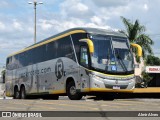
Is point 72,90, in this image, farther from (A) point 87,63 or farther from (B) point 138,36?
(B) point 138,36

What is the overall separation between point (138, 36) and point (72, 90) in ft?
108

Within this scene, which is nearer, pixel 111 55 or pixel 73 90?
pixel 111 55

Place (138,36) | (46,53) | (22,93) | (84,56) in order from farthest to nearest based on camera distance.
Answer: (138,36)
(22,93)
(46,53)
(84,56)

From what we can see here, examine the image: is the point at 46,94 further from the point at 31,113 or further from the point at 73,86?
the point at 31,113

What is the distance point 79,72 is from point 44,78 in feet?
18.2

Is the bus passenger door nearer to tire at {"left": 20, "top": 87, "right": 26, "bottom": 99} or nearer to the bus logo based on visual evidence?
Result: the bus logo

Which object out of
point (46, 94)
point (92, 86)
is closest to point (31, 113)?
point (92, 86)

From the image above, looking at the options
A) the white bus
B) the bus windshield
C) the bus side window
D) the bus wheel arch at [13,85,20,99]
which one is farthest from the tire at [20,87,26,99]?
the bus windshield

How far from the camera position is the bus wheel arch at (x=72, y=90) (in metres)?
20.9

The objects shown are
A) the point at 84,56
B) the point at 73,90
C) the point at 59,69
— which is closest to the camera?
the point at 84,56

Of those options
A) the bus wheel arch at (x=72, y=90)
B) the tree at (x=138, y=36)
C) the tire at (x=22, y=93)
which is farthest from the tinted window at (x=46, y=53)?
the tree at (x=138, y=36)

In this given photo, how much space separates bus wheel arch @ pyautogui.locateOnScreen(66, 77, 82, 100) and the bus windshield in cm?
202

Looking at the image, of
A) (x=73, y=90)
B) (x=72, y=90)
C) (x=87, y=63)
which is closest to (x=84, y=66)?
(x=87, y=63)

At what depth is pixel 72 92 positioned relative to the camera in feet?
69.6
